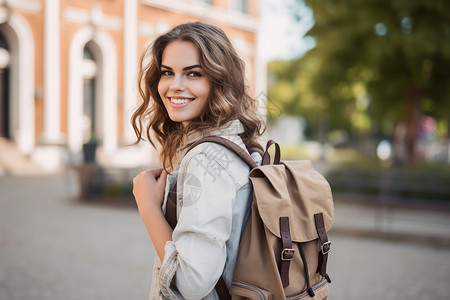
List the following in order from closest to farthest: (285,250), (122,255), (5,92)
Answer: (285,250)
(122,255)
(5,92)

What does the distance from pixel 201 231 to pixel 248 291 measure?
26 cm

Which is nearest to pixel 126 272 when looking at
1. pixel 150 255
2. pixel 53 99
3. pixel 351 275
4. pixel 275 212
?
pixel 150 255

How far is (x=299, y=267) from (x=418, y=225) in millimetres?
7748

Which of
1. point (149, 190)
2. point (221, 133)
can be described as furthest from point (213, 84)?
point (149, 190)

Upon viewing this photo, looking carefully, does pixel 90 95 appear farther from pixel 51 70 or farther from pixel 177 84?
pixel 177 84

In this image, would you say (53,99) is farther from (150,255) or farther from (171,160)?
(171,160)

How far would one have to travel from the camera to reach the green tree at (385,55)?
11.2 metres

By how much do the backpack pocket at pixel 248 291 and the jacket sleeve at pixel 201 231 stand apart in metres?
0.09

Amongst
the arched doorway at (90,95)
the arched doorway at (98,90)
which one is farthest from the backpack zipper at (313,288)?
the arched doorway at (90,95)

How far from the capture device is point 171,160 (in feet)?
5.69

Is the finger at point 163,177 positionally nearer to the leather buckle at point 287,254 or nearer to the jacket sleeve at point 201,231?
the jacket sleeve at point 201,231

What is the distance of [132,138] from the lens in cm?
2089

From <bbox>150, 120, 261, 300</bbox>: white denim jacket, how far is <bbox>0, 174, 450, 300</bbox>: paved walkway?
326 cm

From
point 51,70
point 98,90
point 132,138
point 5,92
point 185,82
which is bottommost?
point 132,138
